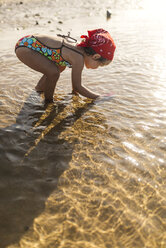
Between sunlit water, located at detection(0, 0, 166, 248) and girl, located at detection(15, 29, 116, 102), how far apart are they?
49cm

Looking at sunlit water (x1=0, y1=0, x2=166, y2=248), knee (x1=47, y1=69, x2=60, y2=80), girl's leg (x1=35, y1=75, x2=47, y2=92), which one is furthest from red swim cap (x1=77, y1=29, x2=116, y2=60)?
girl's leg (x1=35, y1=75, x2=47, y2=92)

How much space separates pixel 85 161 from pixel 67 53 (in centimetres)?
160

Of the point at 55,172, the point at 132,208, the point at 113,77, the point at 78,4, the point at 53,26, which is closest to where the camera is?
the point at 132,208

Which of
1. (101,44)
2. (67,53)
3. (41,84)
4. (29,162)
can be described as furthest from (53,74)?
(29,162)

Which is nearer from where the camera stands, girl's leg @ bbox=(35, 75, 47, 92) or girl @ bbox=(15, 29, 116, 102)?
girl @ bbox=(15, 29, 116, 102)

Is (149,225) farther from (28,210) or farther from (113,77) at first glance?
(113,77)

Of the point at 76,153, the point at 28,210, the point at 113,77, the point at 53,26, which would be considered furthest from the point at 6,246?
the point at 53,26

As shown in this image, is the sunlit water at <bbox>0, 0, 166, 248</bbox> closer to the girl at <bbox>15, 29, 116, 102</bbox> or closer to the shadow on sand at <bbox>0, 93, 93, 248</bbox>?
the shadow on sand at <bbox>0, 93, 93, 248</bbox>

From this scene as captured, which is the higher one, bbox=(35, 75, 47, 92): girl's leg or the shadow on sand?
bbox=(35, 75, 47, 92): girl's leg

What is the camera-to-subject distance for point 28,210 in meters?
1.85

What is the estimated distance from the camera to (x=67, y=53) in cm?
318

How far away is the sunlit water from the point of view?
175 centimetres

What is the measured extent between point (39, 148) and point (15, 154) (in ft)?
0.87

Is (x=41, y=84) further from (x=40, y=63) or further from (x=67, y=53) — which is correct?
A: (x=67, y=53)
